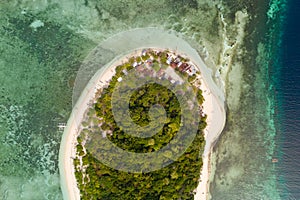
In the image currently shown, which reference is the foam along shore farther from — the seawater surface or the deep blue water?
the deep blue water

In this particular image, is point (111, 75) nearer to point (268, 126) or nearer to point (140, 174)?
point (140, 174)

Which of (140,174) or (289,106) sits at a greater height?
(289,106)

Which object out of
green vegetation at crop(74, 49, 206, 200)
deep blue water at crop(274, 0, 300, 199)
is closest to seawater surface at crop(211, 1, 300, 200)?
deep blue water at crop(274, 0, 300, 199)

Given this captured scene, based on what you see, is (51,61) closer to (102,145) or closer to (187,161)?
(102,145)

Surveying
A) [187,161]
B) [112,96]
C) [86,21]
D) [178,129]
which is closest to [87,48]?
[86,21]

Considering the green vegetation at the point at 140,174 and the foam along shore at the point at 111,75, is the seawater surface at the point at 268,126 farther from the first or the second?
the green vegetation at the point at 140,174

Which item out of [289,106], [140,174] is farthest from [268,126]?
[140,174]
